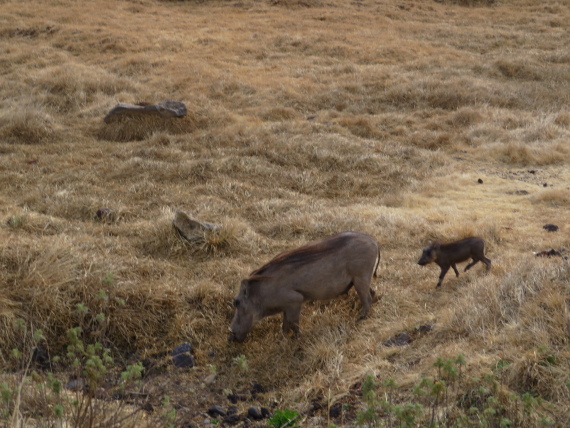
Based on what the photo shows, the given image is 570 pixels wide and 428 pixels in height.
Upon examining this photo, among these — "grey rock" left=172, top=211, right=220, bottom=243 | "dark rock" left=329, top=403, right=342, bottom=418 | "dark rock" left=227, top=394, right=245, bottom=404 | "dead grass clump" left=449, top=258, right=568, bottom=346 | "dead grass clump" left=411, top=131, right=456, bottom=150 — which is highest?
"dead grass clump" left=449, top=258, right=568, bottom=346

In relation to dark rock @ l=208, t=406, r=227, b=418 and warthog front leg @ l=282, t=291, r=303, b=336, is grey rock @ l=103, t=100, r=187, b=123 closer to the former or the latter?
warthog front leg @ l=282, t=291, r=303, b=336

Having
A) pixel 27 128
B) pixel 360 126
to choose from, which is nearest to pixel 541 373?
pixel 360 126

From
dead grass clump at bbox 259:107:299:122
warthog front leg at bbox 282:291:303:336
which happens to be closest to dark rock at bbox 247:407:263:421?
warthog front leg at bbox 282:291:303:336

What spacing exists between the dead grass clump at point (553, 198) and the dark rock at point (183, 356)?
618 cm

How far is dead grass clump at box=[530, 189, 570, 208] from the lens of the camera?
31.1ft

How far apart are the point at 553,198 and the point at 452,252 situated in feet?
12.3

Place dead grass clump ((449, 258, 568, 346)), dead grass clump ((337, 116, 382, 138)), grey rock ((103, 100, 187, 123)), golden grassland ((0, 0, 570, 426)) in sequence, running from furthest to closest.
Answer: dead grass clump ((337, 116, 382, 138))
grey rock ((103, 100, 187, 123))
golden grassland ((0, 0, 570, 426))
dead grass clump ((449, 258, 568, 346))

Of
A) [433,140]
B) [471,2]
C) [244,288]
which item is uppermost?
[471,2]

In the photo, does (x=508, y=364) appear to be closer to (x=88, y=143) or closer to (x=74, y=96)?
(x=88, y=143)

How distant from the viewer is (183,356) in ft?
18.7

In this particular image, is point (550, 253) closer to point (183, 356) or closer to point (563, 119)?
point (183, 356)

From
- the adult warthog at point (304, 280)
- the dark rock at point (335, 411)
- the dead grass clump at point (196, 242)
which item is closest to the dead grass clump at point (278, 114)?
the dead grass clump at point (196, 242)

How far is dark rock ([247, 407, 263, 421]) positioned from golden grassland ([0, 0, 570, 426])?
0.21 m

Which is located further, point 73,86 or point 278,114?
point 73,86
